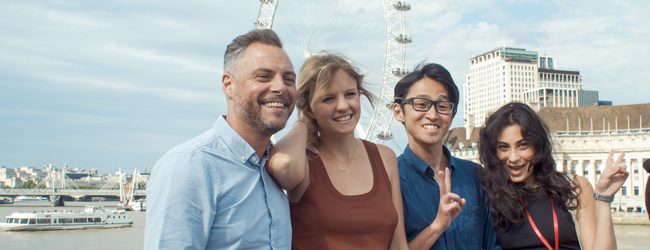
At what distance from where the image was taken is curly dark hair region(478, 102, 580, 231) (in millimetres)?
3109

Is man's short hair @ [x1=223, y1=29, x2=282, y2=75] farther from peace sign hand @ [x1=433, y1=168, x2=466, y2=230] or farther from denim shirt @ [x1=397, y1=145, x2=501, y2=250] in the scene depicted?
denim shirt @ [x1=397, y1=145, x2=501, y2=250]

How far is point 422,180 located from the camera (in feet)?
10.7

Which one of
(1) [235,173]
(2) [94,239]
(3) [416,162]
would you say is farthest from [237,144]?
(2) [94,239]

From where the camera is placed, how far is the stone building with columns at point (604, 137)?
50.6 metres

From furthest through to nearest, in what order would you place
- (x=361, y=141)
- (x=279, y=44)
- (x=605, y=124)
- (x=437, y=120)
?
(x=605, y=124) < (x=437, y=120) < (x=361, y=141) < (x=279, y=44)

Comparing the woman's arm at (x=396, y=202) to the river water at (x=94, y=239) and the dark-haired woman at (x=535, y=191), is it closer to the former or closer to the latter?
the dark-haired woman at (x=535, y=191)

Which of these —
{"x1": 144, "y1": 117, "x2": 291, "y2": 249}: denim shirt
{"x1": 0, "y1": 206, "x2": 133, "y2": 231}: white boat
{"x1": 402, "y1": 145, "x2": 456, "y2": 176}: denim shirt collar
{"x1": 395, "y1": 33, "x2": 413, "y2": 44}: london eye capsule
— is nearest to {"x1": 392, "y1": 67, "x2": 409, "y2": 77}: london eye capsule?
{"x1": 395, "y1": 33, "x2": 413, "y2": 44}: london eye capsule

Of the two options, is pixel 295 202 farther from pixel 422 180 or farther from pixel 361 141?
pixel 422 180

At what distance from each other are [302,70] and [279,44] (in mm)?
326

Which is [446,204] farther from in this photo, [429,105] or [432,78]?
[432,78]

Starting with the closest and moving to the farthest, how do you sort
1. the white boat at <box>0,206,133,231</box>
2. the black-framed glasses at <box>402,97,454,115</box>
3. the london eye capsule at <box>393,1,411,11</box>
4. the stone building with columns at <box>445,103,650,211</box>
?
the black-framed glasses at <box>402,97,454,115</box>
the london eye capsule at <box>393,1,411,11</box>
the white boat at <box>0,206,133,231</box>
the stone building with columns at <box>445,103,650,211</box>

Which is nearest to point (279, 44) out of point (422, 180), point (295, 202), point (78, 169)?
point (295, 202)

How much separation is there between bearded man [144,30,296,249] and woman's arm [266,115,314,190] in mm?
41

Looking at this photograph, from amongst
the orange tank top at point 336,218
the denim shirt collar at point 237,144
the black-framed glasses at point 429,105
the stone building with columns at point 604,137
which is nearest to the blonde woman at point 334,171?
the orange tank top at point 336,218
